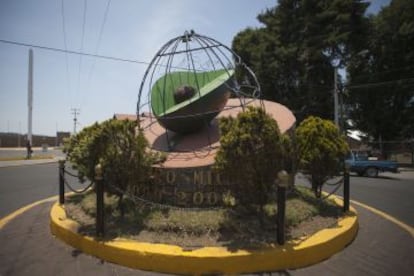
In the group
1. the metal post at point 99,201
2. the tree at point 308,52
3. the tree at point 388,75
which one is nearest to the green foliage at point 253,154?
the metal post at point 99,201

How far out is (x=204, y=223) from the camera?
5.74 meters

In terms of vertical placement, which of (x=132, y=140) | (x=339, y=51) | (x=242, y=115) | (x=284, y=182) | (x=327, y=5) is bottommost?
(x=284, y=182)

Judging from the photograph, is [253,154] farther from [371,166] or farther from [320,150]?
[371,166]

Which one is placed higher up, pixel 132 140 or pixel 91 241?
pixel 132 140

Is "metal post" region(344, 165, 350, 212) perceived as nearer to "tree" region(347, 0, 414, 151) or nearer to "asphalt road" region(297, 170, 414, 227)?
"asphalt road" region(297, 170, 414, 227)

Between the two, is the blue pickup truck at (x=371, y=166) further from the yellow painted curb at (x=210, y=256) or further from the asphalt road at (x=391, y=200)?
the yellow painted curb at (x=210, y=256)

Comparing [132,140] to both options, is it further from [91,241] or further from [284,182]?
[284,182]

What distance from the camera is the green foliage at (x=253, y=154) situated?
17.9 ft

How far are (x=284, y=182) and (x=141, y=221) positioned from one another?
101 inches

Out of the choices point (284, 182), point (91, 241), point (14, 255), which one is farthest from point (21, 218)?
point (284, 182)

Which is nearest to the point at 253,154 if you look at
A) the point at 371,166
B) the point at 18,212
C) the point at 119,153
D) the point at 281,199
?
the point at 281,199

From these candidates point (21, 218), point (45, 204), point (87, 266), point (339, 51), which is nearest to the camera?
point (87, 266)

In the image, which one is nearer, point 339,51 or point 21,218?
point 21,218

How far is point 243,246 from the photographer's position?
5.06 m
